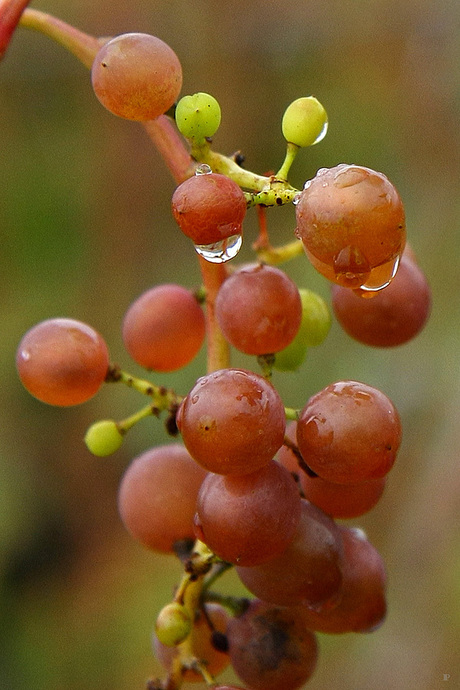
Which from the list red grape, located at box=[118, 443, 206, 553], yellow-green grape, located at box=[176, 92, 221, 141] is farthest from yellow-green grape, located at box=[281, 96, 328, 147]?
red grape, located at box=[118, 443, 206, 553]

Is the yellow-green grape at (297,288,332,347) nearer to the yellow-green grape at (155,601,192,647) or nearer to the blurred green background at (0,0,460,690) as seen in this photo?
the yellow-green grape at (155,601,192,647)

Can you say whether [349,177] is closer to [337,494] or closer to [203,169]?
[203,169]

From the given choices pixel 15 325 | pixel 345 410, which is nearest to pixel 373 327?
pixel 345 410

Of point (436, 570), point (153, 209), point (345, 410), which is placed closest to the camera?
point (345, 410)

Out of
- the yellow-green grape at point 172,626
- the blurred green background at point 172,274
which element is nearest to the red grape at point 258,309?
the yellow-green grape at point 172,626

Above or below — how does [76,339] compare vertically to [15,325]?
above

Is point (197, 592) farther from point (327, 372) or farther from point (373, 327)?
point (327, 372)

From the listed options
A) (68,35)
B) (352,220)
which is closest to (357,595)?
(352,220)

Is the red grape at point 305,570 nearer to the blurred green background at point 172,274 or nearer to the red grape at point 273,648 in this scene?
the red grape at point 273,648
